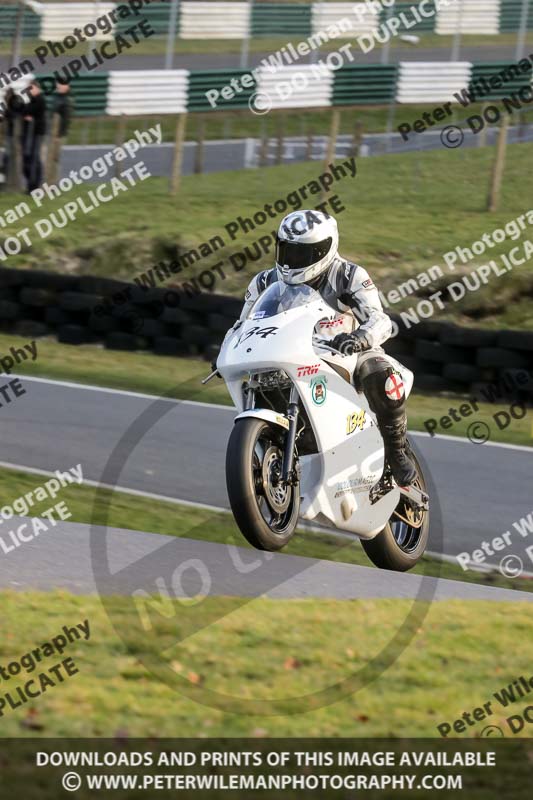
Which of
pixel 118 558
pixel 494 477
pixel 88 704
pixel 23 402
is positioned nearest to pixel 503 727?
pixel 88 704

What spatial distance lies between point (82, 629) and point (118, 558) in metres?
1.31

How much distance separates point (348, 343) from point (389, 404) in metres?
0.61

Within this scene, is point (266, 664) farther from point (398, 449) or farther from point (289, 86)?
point (289, 86)

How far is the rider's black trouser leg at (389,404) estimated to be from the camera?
7305 mm

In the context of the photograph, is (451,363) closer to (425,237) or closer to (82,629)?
(425,237)

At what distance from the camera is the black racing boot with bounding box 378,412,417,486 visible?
749 cm

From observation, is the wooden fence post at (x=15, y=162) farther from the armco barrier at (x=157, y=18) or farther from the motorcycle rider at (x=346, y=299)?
the motorcycle rider at (x=346, y=299)

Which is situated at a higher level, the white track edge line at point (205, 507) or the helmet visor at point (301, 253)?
the helmet visor at point (301, 253)

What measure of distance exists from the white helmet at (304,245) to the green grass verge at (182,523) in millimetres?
2040

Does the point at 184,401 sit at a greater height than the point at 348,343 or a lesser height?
lesser

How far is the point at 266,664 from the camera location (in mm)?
6262

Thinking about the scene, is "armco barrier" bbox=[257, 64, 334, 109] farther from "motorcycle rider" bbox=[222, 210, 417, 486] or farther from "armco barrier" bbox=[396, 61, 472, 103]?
"motorcycle rider" bbox=[222, 210, 417, 486]

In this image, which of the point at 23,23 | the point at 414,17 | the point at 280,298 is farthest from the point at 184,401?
the point at 414,17

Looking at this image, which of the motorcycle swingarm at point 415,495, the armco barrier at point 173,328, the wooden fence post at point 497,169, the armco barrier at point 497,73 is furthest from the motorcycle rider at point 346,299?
the armco barrier at point 497,73
